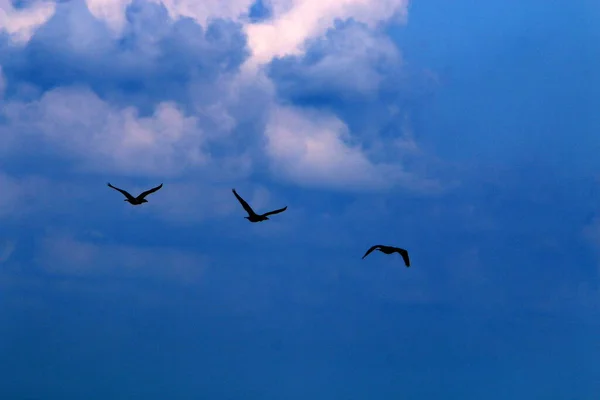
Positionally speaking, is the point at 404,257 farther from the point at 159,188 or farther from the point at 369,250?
the point at 159,188

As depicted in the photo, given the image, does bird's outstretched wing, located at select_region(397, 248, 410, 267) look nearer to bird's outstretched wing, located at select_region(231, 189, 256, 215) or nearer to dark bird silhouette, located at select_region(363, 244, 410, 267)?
dark bird silhouette, located at select_region(363, 244, 410, 267)

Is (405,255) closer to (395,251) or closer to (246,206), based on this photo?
(395,251)

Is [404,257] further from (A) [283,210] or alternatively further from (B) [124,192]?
(B) [124,192]

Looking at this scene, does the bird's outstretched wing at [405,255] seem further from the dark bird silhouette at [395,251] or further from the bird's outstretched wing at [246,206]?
the bird's outstretched wing at [246,206]

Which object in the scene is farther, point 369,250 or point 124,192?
point 124,192

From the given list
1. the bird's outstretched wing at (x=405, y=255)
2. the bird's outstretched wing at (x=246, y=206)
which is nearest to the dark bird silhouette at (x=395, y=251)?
the bird's outstretched wing at (x=405, y=255)

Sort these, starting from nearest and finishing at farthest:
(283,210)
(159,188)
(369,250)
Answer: (369,250) < (283,210) < (159,188)

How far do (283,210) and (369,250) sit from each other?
36.9 feet

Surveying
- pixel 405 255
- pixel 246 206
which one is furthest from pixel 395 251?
pixel 246 206

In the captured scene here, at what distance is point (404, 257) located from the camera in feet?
303

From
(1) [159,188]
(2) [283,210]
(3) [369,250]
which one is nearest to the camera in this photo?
(3) [369,250]

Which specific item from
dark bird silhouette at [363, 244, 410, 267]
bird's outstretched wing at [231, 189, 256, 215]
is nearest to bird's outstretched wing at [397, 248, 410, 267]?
dark bird silhouette at [363, 244, 410, 267]

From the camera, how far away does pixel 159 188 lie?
336 ft

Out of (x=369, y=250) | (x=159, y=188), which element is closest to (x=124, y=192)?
(x=159, y=188)
